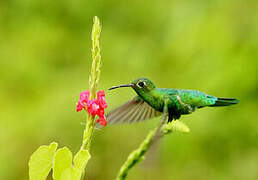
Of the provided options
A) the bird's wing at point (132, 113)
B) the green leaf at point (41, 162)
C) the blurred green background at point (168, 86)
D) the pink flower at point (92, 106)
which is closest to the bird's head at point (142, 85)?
the bird's wing at point (132, 113)

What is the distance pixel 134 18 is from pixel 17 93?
1842 mm

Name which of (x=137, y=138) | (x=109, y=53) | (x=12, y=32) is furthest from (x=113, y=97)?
(x=12, y=32)

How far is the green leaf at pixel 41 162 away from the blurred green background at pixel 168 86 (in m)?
2.48

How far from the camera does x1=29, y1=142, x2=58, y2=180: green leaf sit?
1.52 m

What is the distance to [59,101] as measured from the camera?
4.27 metres

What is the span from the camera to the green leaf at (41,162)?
1.52 m

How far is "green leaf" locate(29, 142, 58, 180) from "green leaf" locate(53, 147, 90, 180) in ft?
0.26

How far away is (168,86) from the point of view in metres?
4.41

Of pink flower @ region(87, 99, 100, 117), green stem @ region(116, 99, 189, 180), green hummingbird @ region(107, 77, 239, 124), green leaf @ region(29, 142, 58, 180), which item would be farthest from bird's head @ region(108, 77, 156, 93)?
green leaf @ region(29, 142, 58, 180)

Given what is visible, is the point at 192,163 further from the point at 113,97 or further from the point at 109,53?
the point at 109,53

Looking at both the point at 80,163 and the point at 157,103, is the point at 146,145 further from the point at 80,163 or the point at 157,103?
the point at 157,103

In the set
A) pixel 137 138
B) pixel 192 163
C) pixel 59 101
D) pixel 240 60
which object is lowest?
pixel 192 163

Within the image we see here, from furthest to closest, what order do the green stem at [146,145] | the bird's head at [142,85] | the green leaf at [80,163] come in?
the bird's head at [142,85] → the green stem at [146,145] → the green leaf at [80,163]

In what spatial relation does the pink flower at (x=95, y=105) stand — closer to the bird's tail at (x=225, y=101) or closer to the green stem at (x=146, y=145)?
the green stem at (x=146, y=145)
